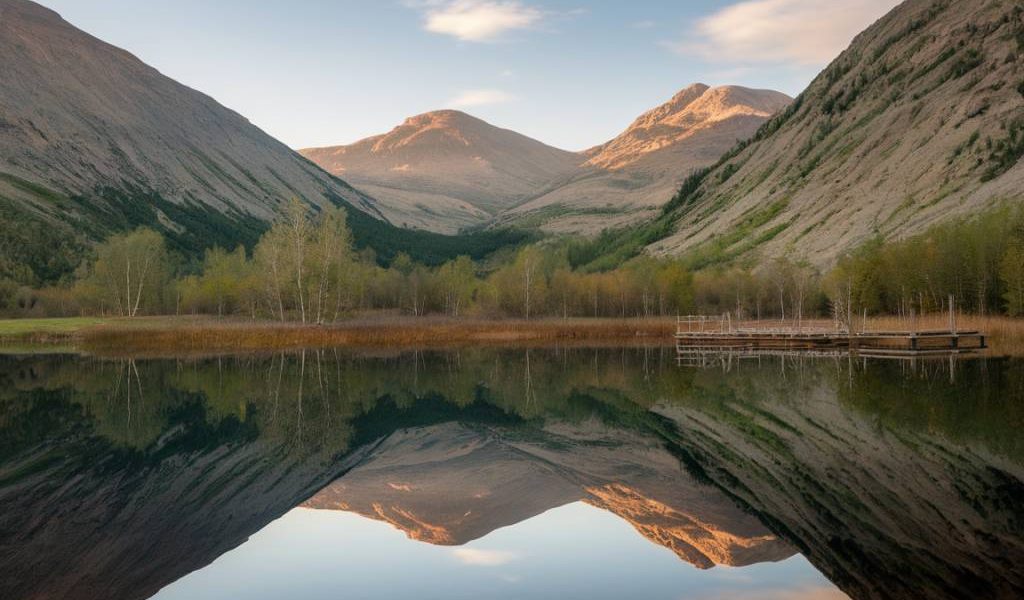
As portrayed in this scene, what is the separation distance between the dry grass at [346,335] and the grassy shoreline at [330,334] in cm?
8

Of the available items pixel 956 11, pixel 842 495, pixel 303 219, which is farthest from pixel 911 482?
pixel 956 11

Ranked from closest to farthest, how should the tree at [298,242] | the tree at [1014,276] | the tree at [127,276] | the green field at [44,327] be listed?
the tree at [1014,276], the green field at [44,327], the tree at [298,242], the tree at [127,276]

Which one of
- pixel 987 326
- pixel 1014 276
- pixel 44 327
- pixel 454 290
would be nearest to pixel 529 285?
pixel 454 290

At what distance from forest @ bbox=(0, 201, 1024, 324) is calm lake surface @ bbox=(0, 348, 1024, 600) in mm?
32922

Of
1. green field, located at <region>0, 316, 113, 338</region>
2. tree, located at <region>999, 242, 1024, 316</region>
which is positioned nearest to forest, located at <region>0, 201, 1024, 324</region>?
tree, located at <region>999, 242, 1024, 316</region>

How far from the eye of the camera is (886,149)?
12988cm

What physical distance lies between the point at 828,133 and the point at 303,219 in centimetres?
10438

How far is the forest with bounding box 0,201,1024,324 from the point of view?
70.3 meters

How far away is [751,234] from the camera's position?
13900 centimetres

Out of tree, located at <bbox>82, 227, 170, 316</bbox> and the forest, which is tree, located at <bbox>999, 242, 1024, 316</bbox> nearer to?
the forest

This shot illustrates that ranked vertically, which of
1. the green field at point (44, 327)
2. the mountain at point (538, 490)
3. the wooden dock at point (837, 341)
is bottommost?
the mountain at point (538, 490)

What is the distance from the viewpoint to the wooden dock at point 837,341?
6075cm

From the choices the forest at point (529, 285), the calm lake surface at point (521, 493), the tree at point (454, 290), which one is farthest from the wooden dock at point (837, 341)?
the tree at point (454, 290)

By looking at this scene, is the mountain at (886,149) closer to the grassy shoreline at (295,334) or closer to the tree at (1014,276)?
the tree at (1014,276)
